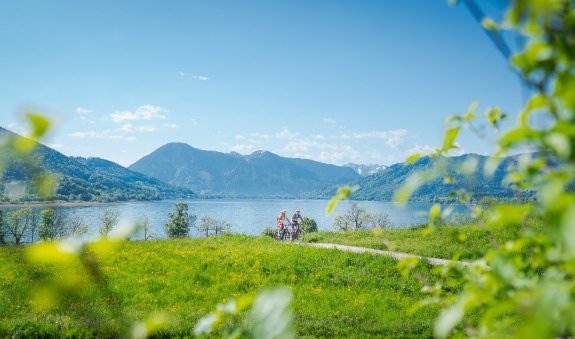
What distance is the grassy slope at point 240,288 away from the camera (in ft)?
30.5

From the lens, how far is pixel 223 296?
1228cm

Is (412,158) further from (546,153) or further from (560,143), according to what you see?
(560,143)

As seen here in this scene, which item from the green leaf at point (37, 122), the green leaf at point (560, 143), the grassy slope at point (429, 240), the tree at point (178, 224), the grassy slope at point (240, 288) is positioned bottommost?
the tree at point (178, 224)

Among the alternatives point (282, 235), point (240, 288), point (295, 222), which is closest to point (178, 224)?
point (282, 235)

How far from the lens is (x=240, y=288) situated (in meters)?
13.2

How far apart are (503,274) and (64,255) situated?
4.28ft

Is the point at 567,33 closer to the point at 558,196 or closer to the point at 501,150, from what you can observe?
the point at 501,150

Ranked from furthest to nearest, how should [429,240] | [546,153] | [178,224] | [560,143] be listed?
[178,224]
[429,240]
[546,153]
[560,143]

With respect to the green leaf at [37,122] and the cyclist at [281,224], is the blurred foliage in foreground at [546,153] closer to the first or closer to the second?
the green leaf at [37,122]

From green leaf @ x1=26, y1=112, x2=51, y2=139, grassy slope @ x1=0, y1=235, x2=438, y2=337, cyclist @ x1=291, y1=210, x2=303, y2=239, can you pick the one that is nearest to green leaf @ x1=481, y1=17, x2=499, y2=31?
green leaf @ x1=26, y1=112, x2=51, y2=139

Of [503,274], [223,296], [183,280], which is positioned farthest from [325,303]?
[503,274]

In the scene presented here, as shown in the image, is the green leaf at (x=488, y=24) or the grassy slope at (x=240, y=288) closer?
the green leaf at (x=488, y=24)

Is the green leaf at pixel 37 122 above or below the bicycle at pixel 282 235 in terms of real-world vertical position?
above

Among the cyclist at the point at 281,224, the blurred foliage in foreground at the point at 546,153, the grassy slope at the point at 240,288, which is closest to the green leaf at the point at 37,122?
the blurred foliage in foreground at the point at 546,153
